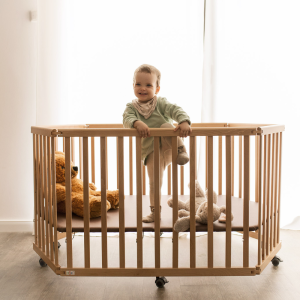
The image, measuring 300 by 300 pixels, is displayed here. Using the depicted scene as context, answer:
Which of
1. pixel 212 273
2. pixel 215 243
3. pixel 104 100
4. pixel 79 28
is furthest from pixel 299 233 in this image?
pixel 79 28

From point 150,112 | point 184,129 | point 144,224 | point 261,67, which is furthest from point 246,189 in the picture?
point 261,67

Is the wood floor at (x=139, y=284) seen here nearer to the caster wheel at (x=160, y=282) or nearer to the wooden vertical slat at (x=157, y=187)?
the caster wheel at (x=160, y=282)

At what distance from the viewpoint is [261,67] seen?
8.15ft

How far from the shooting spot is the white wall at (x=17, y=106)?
2.43 metres

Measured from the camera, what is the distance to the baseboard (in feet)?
8.25

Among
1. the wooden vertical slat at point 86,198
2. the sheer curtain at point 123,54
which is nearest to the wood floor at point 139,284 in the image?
the wooden vertical slat at point 86,198

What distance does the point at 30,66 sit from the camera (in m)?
2.46

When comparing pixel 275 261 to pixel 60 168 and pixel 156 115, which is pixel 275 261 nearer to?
pixel 156 115

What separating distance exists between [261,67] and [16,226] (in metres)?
1.99

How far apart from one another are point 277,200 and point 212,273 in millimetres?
614

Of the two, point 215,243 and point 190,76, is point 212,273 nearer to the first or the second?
point 215,243

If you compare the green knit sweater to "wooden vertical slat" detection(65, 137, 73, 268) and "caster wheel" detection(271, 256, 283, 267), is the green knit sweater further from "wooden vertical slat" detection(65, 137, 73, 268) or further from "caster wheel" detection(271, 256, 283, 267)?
"caster wheel" detection(271, 256, 283, 267)

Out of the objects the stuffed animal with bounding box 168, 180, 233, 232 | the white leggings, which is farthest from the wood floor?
the white leggings

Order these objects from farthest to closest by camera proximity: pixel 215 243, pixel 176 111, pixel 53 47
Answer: pixel 53 47
pixel 215 243
pixel 176 111
